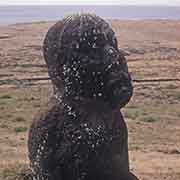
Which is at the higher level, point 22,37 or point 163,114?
point 163,114

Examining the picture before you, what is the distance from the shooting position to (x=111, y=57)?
15.7 feet

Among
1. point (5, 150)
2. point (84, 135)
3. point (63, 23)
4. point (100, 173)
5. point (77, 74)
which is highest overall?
point (63, 23)

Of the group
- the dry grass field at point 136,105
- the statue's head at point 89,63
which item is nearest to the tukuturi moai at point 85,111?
the statue's head at point 89,63

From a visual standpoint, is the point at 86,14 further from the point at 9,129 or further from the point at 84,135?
the point at 9,129

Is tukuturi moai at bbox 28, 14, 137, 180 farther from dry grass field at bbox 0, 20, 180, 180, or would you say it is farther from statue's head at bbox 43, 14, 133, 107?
dry grass field at bbox 0, 20, 180, 180

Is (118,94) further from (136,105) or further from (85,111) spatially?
(136,105)

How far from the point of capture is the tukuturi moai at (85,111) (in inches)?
186

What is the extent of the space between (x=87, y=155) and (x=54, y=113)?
0.45 metres

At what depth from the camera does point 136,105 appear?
2494 cm

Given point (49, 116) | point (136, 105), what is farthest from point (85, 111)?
point (136, 105)

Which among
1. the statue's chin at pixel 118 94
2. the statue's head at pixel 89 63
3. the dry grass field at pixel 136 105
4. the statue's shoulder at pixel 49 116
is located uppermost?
the statue's head at pixel 89 63

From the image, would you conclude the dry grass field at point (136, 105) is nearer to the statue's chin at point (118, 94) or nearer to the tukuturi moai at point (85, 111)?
the tukuturi moai at point (85, 111)

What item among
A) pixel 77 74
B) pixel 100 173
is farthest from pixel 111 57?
pixel 100 173

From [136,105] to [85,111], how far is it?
2027 centimetres
